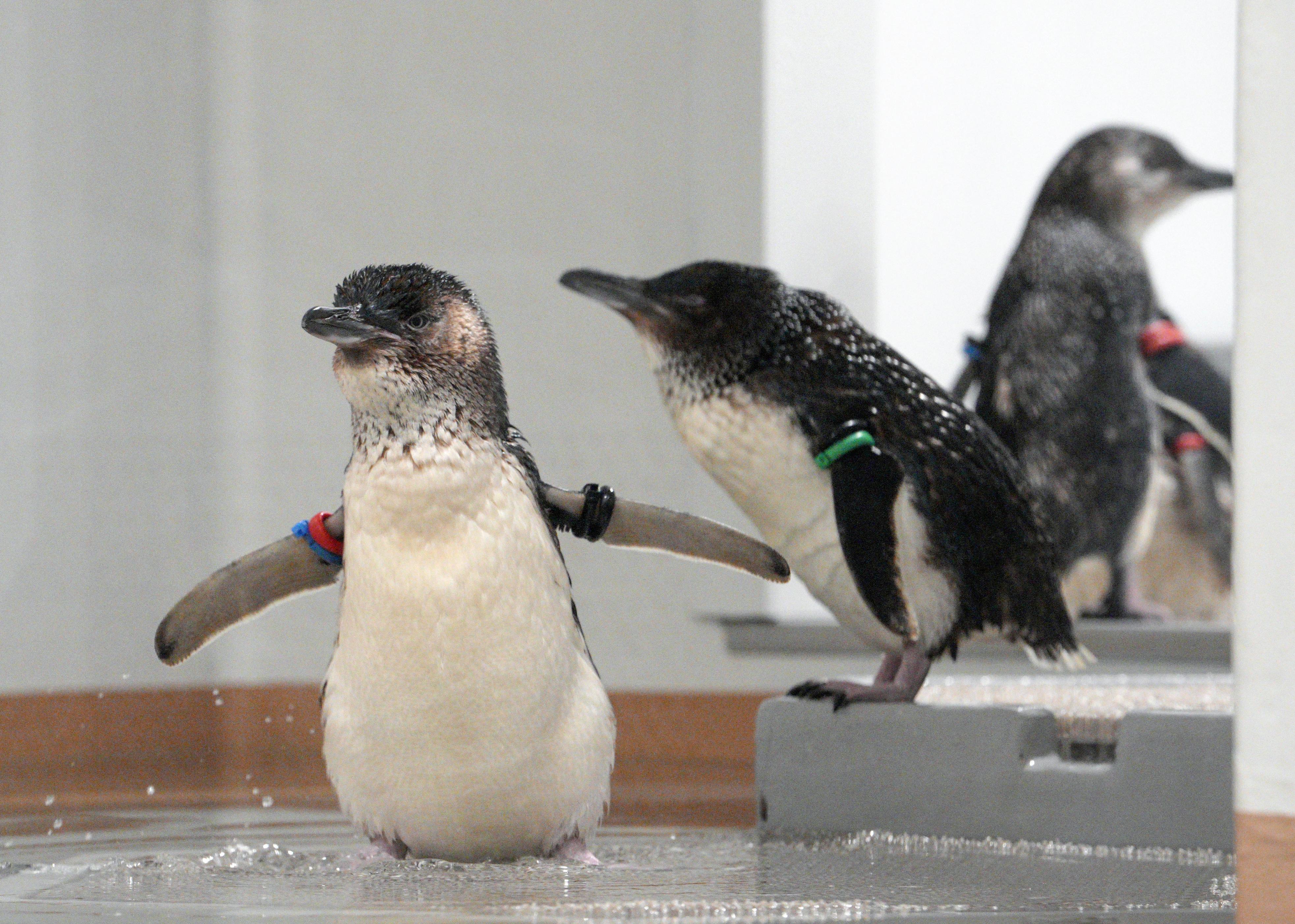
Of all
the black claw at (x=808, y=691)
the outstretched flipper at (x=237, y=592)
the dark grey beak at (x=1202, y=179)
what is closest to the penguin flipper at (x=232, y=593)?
the outstretched flipper at (x=237, y=592)

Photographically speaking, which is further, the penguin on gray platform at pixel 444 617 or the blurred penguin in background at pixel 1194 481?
the blurred penguin in background at pixel 1194 481

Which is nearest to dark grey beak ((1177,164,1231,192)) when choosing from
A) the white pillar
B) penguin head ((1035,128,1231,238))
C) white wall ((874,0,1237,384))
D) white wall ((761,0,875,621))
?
penguin head ((1035,128,1231,238))

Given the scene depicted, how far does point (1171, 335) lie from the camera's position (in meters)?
2.55

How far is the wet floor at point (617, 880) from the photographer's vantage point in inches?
34.5

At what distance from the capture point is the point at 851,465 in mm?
1277

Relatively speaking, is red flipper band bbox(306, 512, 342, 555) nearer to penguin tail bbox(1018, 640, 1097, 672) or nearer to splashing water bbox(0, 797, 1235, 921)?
splashing water bbox(0, 797, 1235, 921)

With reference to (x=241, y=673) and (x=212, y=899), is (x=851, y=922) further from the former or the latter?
(x=241, y=673)

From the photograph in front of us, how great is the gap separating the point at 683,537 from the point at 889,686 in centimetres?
33

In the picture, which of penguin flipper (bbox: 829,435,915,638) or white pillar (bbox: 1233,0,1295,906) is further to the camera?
penguin flipper (bbox: 829,435,915,638)

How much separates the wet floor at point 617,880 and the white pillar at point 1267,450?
0.19 meters

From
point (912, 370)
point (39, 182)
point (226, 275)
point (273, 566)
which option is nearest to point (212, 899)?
point (273, 566)

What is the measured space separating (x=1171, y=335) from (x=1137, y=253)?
252mm

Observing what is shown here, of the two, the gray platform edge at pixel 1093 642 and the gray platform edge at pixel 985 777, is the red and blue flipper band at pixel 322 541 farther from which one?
the gray platform edge at pixel 1093 642

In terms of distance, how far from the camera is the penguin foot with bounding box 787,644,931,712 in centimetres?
137
